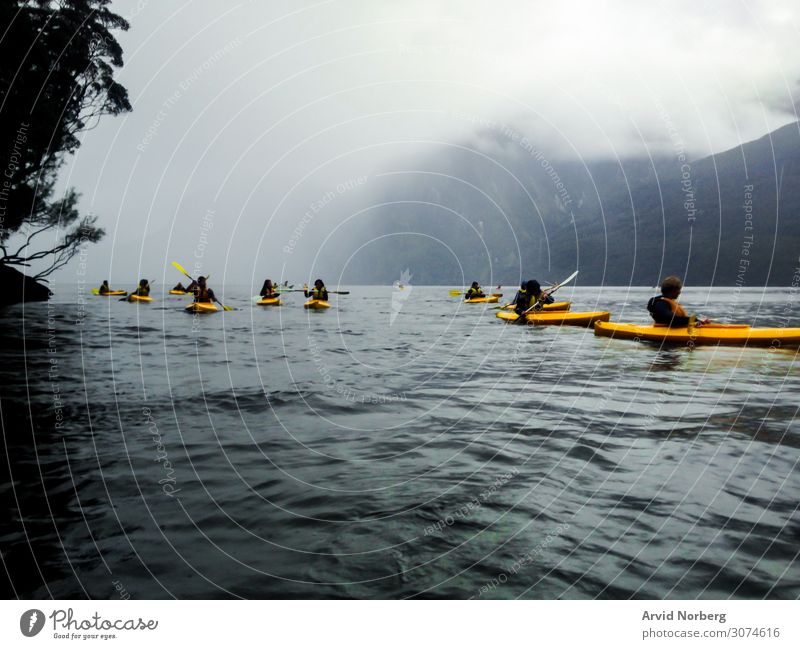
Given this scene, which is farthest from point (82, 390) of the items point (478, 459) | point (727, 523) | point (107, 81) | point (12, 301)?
point (12, 301)

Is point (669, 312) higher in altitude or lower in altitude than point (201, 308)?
higher

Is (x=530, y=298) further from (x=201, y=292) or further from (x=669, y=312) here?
(x=201, y=292)

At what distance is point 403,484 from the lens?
487cm

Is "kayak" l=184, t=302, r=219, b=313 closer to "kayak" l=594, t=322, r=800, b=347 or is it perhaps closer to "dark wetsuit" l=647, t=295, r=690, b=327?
"kayak" l=594, t=322, r=800, b=347

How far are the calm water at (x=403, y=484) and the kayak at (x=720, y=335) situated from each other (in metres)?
3.30

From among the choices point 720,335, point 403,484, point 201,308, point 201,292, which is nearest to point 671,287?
point 720,335

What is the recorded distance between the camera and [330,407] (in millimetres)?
8234
